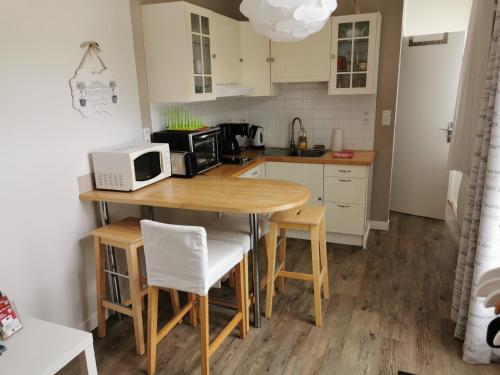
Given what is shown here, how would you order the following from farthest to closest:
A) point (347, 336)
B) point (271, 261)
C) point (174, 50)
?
point (174, 50) < point (271, 261) < point (347, 336)

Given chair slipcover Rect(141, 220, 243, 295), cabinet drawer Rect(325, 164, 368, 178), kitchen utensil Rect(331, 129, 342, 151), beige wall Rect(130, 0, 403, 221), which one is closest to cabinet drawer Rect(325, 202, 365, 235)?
cabinet drawer Rect(325, 164, 368, 178)

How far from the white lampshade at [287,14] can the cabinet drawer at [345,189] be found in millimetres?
1955

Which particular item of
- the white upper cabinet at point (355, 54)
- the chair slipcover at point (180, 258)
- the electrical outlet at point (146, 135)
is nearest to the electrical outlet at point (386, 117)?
the white upper cabinet at point (355, 54)

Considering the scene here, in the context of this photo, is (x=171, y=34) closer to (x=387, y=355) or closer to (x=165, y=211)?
(x=165, y=211)

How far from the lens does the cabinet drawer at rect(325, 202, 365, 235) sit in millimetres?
A: 3695

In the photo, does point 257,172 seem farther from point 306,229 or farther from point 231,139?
point 306,229

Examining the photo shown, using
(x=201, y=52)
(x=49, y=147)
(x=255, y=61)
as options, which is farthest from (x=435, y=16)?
(x=49, y=147)

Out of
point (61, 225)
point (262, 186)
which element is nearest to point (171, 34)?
point (262, 186)

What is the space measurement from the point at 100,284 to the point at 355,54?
9.54 feet

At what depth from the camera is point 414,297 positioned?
290 centimetres

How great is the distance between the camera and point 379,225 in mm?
4230

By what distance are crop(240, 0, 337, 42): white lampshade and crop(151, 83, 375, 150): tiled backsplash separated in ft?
6.25

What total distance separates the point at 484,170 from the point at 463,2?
329cm

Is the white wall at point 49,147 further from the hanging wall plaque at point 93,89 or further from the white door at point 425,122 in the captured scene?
the white door at point 425,122
